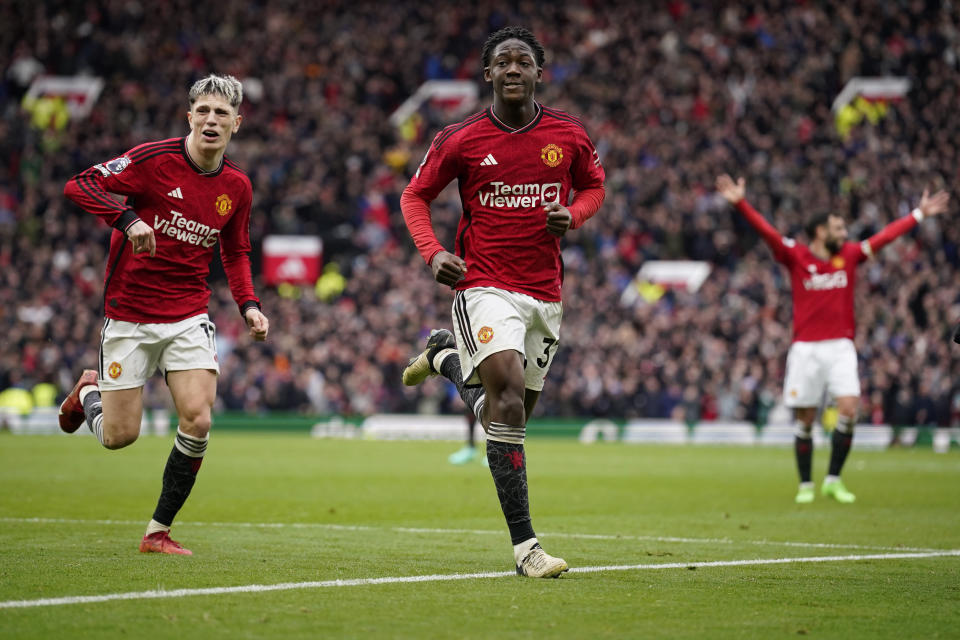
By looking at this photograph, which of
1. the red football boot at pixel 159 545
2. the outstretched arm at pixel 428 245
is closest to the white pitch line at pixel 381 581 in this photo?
the outstretched arm at pixel 428 245

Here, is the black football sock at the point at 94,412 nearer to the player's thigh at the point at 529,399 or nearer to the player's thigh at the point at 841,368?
the player's thigh at the point at 529,399

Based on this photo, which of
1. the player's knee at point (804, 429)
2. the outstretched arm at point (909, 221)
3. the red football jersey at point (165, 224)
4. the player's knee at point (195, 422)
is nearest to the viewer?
the player's knee at point (195, 422)

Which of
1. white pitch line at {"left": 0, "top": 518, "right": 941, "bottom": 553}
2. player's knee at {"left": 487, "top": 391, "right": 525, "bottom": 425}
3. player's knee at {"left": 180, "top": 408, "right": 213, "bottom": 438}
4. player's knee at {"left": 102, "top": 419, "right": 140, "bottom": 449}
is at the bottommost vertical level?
white pitch line at {"left": 0, "top": 518, "right": 941, "bottom": 553}

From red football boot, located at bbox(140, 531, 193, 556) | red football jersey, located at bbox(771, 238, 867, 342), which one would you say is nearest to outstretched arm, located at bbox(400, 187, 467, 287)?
red football boot, located at bbox(140, 531, 193, 556)

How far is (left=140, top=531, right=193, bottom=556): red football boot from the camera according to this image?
25.8 ft

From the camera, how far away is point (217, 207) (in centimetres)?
831

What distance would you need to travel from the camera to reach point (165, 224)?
8148 millimetres

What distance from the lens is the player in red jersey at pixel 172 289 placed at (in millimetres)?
8078

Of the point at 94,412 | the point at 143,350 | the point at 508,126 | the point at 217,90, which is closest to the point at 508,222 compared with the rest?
the point at 508,126

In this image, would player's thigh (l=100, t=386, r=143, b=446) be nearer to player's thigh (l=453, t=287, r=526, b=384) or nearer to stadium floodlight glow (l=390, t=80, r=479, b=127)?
player's thigh (l=453, t=287, r=526, b=384)

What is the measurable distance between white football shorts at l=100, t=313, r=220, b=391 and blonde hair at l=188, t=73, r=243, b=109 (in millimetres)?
1410

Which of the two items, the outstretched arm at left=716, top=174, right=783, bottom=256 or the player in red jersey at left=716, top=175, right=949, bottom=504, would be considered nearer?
the outstretched arm at left=716, top=174, right=783, bottom=256

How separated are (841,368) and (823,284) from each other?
0.89m

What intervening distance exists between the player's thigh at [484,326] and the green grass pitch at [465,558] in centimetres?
119
